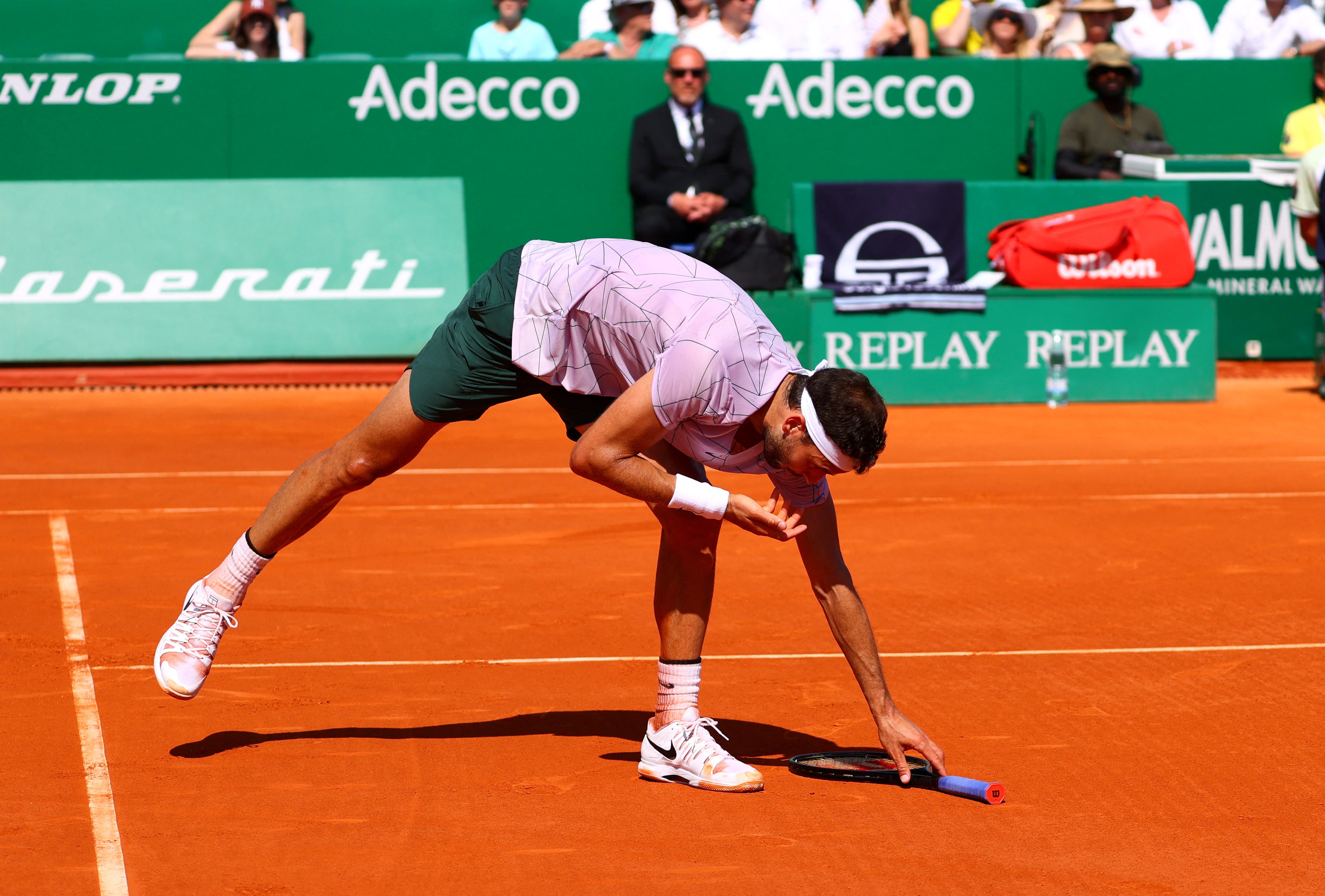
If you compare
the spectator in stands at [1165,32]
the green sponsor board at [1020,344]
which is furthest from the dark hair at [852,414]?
the spectator in stands at [1165,32]

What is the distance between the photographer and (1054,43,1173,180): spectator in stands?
549 inches

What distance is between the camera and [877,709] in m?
4.40

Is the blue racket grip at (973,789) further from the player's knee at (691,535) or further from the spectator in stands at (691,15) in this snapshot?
the spectator in stands at (691,15)

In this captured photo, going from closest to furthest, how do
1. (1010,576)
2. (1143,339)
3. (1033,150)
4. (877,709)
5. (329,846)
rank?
(329,846) → (877,709) → (1010,576) → (1143,339) → (1033,150)

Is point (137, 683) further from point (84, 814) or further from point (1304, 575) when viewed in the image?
point (1304, 575)

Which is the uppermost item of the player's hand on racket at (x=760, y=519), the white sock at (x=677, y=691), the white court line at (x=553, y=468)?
the player's hand on racket at (x=760, y=519)

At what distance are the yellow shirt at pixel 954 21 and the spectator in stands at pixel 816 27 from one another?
0.83m

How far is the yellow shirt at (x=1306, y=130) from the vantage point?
14.2 m

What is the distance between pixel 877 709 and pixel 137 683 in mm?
2413

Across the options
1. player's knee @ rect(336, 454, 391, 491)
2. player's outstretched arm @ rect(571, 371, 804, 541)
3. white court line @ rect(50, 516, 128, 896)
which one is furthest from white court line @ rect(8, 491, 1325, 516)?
player's outstretched arm @ rect(571, 371, 804, 541)

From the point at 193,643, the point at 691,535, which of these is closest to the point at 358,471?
the point at 193,643

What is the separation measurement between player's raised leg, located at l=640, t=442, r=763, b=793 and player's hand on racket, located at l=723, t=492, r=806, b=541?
430 mm

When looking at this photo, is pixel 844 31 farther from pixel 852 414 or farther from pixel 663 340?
pixel 852 414

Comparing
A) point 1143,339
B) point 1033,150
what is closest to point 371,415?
point 1143,339
